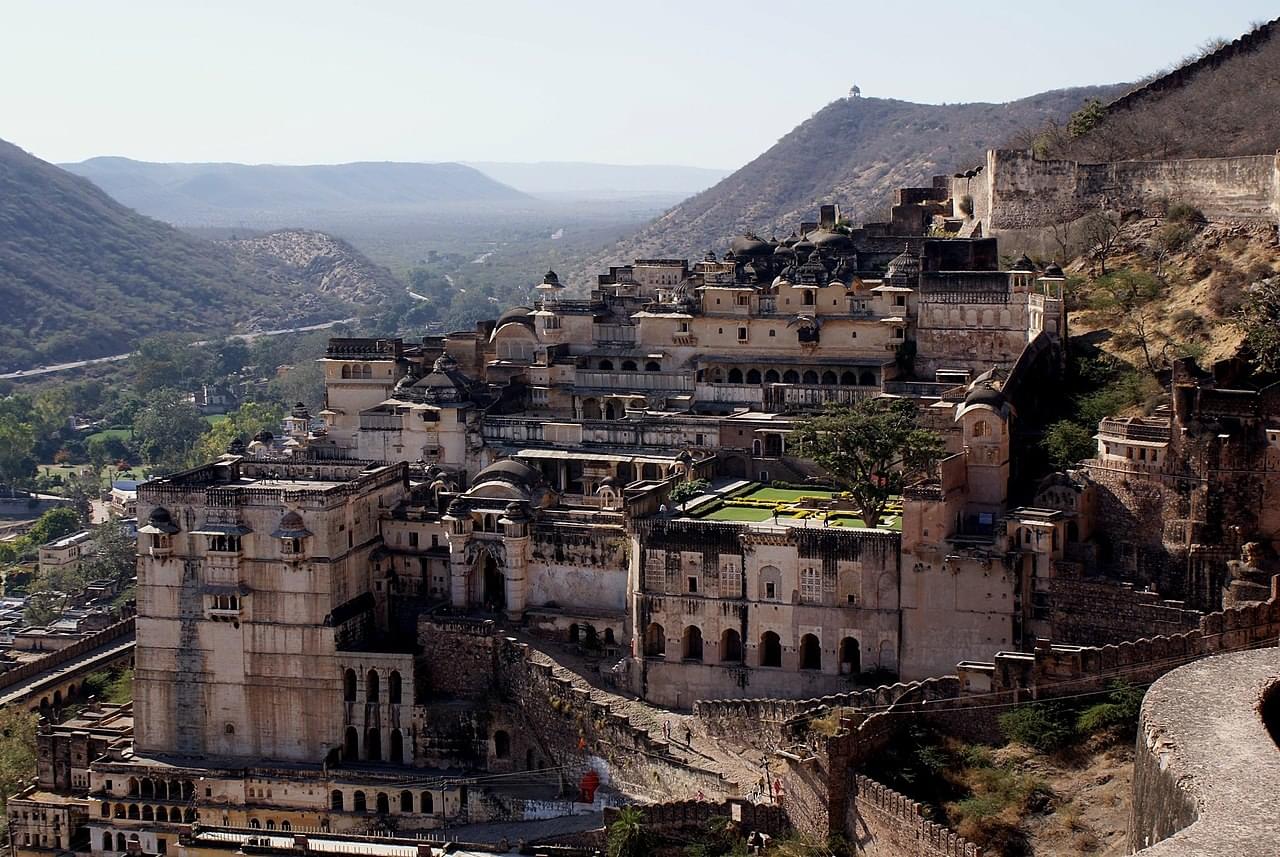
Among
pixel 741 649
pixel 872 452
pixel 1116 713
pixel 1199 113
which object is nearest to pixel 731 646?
pixel 741 649

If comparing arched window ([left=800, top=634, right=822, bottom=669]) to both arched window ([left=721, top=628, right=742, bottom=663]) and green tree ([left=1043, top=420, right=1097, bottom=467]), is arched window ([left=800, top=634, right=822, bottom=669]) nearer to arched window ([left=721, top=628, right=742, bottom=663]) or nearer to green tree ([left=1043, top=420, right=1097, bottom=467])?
arched window ([left=721, top=628, right=742, bottom=663])

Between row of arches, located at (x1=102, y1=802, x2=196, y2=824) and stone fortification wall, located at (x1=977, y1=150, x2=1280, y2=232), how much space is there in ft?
91.4

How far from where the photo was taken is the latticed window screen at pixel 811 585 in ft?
117

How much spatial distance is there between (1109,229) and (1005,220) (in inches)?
169

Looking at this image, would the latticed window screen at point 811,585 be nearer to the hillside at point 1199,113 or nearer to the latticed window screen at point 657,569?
the latticed window screen at point 657,569

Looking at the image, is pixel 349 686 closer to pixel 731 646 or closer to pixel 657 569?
pixel 657 569

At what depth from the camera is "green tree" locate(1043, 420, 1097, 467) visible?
1447 inches

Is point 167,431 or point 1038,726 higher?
point 1038,726

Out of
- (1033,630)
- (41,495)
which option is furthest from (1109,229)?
(41,495)

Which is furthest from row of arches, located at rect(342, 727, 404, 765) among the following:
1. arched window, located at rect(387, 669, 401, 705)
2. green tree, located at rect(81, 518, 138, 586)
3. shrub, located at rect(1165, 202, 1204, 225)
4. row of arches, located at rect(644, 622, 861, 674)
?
green tree, located at rect(81, 518, 138, 586)

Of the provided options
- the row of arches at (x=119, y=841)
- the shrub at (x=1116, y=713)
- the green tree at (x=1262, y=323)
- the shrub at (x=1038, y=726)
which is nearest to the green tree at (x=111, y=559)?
the row of arches at (x=119, y=841)

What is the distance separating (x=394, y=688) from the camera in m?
38.6

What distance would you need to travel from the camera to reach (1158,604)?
1264 inches

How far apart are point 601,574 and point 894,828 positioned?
11.3 m
